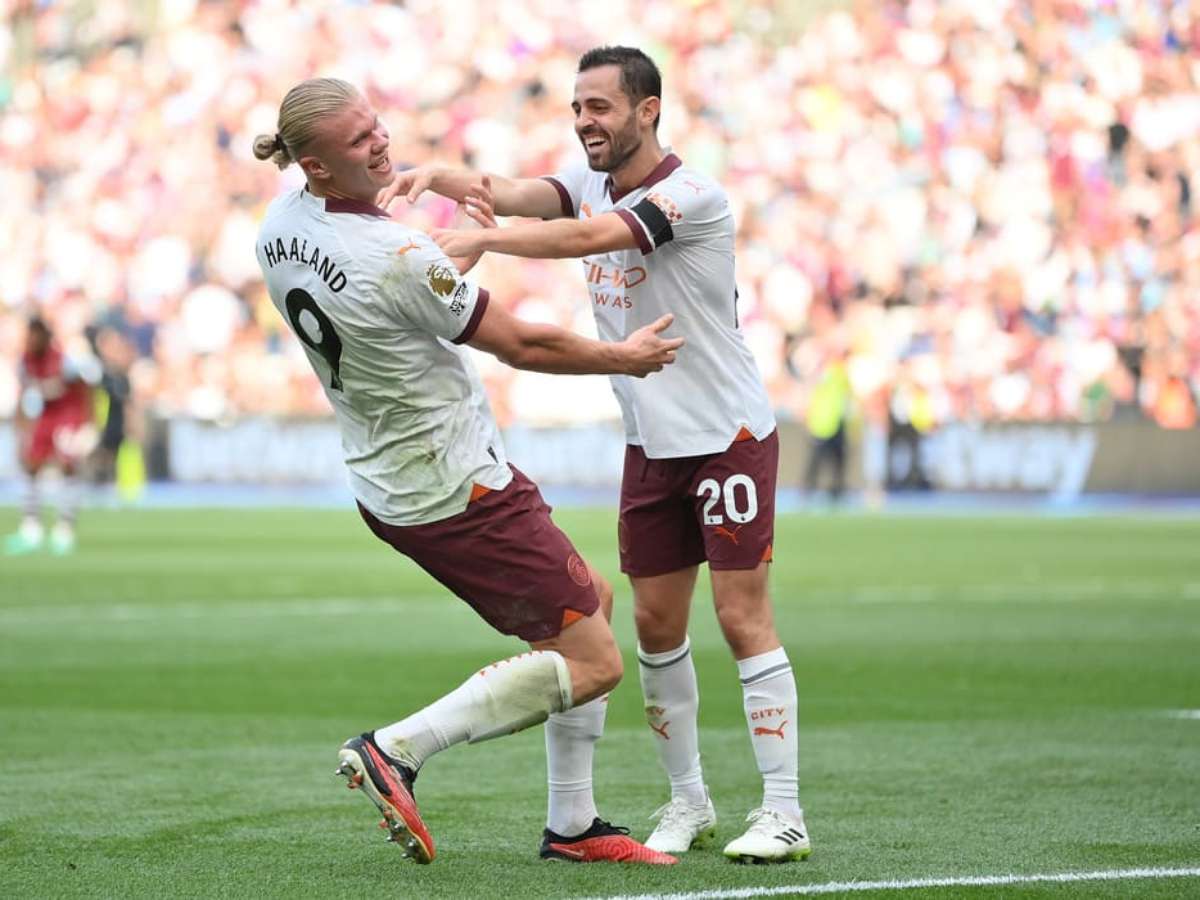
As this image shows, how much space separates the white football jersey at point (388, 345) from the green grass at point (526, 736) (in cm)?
105

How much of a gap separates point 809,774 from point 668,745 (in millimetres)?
1355

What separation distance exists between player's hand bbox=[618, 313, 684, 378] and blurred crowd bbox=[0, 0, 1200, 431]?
2554cm

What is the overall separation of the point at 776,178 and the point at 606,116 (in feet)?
96.6

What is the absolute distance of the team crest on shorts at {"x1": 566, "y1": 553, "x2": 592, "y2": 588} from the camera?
525 centimetres

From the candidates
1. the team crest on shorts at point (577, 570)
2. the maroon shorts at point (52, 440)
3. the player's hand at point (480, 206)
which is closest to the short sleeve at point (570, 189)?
the player's hand at point (480, 206)

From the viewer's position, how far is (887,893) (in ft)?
16.3

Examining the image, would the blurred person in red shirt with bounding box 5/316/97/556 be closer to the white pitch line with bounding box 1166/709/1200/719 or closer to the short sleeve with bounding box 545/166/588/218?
the white pitch line with bounding box 1166/709/1200/719

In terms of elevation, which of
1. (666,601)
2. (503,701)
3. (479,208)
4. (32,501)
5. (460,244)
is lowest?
(32,501)

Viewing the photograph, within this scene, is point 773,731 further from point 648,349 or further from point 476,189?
point 476,189

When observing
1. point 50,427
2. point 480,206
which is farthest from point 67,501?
point 480,206

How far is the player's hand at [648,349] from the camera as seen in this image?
5160 millimetres

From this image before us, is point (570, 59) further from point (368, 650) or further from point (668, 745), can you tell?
point (668, 745)

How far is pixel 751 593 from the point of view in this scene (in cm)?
581

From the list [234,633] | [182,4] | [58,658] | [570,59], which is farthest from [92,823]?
[182,4]
